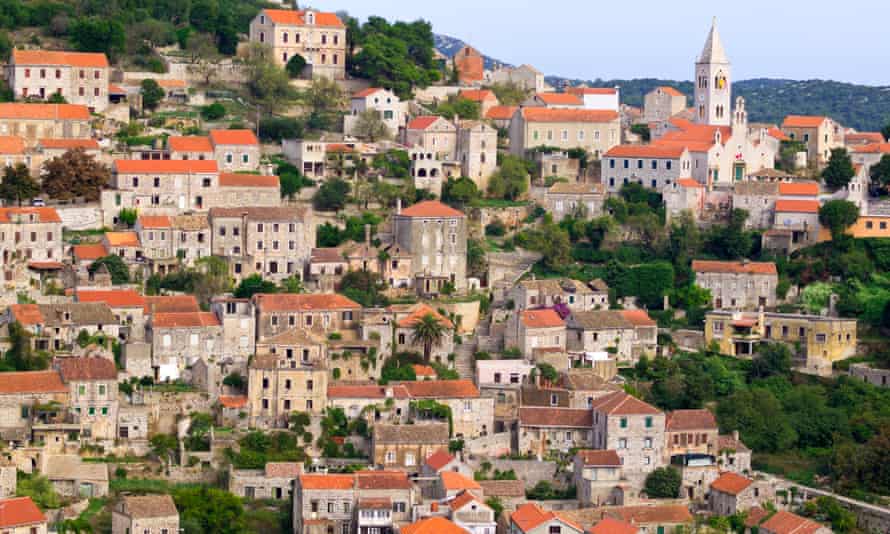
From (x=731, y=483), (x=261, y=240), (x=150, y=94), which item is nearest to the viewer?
(x=731, y=483)

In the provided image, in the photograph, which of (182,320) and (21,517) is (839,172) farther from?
(21,517)

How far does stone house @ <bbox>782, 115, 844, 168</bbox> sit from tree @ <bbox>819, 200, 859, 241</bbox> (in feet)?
35.2

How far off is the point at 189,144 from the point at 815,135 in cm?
2664

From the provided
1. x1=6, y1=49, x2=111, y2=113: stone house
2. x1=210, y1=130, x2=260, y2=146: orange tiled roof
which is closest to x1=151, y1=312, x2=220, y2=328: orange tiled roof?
x1=210, y1=130, x2=260, y2=146: orange tiled roof

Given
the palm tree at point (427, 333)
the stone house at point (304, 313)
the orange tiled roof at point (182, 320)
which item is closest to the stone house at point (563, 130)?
the palm tree at point (427, 333)

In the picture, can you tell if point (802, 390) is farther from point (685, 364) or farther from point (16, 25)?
point (16, 25)

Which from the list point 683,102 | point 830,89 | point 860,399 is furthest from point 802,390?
point 830,89

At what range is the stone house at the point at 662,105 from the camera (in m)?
83.6

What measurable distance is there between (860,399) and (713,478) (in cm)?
700

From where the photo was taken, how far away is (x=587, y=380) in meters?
58.5

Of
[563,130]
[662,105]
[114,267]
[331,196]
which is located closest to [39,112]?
[114,267]

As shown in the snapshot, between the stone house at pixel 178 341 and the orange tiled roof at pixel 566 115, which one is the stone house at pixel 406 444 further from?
the orange tiled roof at pixel 566 115

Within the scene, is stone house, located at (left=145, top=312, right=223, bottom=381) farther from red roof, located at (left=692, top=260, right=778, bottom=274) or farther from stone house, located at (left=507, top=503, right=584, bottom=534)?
red roof, located at (left=692, top=260, right=778, bottom=274)

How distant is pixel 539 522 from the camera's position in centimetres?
5081
